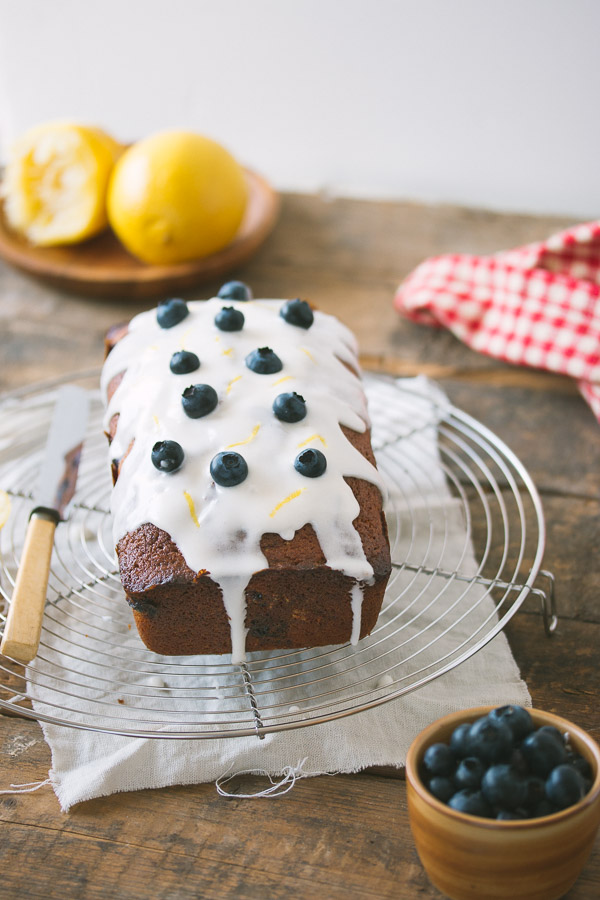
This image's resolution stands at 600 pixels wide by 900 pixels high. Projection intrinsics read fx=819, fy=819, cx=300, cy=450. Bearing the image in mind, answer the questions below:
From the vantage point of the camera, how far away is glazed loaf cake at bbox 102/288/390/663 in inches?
54.6

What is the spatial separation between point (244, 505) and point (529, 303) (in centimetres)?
129

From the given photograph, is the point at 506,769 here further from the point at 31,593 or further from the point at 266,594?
the point at 31,593

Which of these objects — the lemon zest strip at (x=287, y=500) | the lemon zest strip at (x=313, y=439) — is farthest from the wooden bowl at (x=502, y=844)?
the lemon zest strip at (x=313, y=439)

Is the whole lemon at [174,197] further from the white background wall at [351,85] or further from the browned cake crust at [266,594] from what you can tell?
the browned cake crust at [266,594]

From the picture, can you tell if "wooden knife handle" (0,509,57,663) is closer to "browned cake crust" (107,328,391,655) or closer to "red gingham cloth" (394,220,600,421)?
"browned cake crust" (107,328,391,655)

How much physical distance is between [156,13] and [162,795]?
2.81 metres

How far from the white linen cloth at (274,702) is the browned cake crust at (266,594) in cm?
7

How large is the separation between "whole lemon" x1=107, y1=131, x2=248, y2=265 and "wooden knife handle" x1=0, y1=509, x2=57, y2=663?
1114 millimetres

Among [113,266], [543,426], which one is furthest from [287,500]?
[113,266]

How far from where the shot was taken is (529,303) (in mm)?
2314

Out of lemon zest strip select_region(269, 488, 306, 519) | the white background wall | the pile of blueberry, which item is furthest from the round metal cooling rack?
the white background wall

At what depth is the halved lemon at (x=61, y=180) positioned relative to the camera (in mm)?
2549

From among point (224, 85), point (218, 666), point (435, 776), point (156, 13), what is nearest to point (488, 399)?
point (218, 666)

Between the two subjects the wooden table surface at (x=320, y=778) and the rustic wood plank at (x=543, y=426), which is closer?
the wooden table surface at (x=320, y=778)
